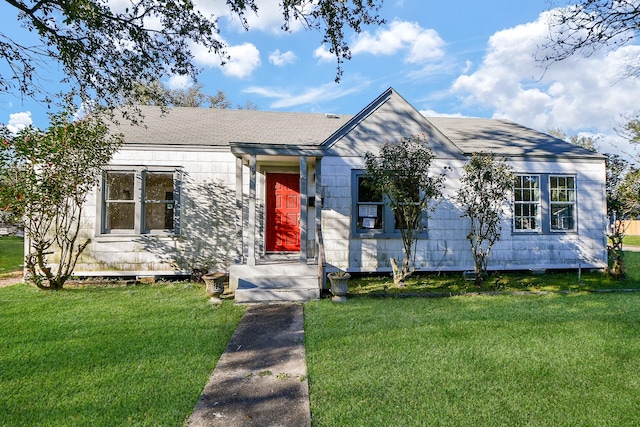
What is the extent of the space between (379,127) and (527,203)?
4773mm

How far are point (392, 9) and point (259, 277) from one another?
553cm

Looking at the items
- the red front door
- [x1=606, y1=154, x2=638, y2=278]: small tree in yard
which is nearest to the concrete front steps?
the red front door

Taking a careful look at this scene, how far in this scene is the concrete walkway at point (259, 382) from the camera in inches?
106

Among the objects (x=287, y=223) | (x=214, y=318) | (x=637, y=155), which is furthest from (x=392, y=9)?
(x=637, y=155)

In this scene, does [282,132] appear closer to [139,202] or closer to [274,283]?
[139,202]

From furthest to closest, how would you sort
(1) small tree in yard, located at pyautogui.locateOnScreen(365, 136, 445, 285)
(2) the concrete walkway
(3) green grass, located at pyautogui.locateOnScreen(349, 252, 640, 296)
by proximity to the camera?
(3) green grass, located at pyautogui.locateOnScreen(349, 252, 640, 296), (1) small tree in yard, located at pyautogui.locateOnScreen(365, 136, 445, 285), (2) the concrete walkway

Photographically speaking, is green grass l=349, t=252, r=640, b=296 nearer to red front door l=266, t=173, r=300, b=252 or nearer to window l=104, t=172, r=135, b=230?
red front door l=266, t=173, r=300, b=252

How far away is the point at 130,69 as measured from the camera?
5805 millimetres

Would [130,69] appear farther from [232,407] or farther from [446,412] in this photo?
[446,412]

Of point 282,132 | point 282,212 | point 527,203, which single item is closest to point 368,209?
point 282,212

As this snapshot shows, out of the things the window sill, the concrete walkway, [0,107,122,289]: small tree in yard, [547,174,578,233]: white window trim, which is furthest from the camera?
[547,174,578,233]: white window trim

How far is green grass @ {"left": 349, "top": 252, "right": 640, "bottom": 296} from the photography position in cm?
714

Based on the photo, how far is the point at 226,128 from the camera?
31.4ft

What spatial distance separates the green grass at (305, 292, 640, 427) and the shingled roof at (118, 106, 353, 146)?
208 inches
